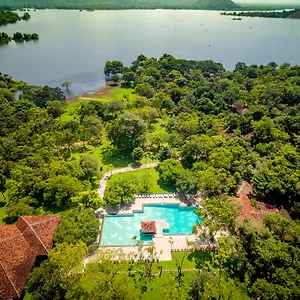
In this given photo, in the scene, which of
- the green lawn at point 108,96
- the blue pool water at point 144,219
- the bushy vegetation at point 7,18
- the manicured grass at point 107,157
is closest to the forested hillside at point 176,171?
the manicured grass at point 107,157

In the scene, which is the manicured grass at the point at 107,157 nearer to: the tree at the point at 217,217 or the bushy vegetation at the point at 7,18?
the tree at the point at 217,217

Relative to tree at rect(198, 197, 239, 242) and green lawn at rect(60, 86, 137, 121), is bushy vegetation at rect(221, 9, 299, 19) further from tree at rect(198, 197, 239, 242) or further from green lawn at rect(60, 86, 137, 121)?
tree at rect(198, 197, 239, 242)

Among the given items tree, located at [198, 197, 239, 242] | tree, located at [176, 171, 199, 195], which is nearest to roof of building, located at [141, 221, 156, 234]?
tree, located at [198, 197, 239, 242]

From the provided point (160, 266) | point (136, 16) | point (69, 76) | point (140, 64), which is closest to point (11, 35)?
point (69, 76)

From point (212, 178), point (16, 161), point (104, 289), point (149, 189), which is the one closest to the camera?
point (104, 289)

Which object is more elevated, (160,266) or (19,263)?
(19,263)

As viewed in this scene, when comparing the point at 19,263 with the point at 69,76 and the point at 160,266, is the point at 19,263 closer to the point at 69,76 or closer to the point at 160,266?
the point at 160,266

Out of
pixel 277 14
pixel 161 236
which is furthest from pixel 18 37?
pixel 277 14

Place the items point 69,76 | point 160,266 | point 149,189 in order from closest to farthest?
point 160,266 < point 149,189 < point 69,76
